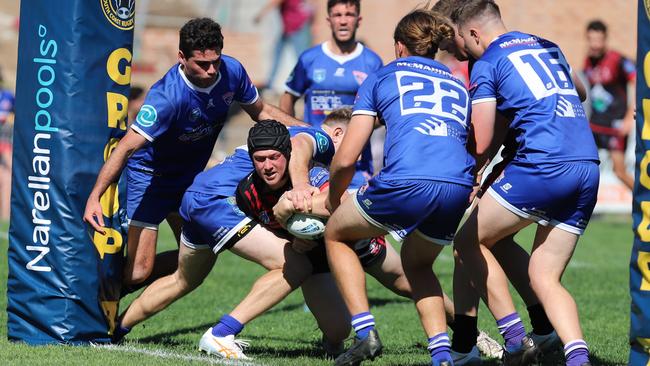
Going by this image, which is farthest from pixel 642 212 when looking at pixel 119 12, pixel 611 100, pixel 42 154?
pixel 611 100

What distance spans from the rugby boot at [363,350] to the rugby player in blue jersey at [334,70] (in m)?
3.65

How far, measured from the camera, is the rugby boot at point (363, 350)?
18.4 feet

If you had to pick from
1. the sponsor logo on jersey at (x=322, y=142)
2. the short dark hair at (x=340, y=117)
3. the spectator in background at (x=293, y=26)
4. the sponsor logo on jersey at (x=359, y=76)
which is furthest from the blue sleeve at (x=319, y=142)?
the spectator in background at (x=293, y=26)

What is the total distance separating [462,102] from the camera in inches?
225

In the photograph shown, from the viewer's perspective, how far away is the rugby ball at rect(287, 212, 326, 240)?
20.0ft

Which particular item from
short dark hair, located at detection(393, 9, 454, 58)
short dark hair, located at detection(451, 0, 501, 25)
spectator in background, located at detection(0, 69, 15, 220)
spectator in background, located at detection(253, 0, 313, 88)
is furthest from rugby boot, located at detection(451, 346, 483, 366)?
spectator in background, located at detection(253, 0, 313, 88)

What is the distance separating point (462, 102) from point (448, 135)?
230 millimetres

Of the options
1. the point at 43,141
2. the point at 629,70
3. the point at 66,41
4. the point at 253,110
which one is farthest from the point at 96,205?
the point at 629,70

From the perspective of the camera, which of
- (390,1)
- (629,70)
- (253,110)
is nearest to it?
(253,110)

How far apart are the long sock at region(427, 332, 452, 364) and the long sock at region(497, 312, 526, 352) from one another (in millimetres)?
549

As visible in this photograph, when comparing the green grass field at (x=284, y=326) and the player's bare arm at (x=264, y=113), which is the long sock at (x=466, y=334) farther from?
the player's bare arm at (x=264, y=113)

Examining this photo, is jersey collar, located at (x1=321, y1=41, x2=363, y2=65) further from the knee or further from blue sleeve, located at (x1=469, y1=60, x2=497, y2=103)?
blue sleeve, located at (x1=469, y1=60, x2=497, y2=103)

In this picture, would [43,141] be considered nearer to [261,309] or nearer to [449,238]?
[261,309]

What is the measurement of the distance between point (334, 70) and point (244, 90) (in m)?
2.17
